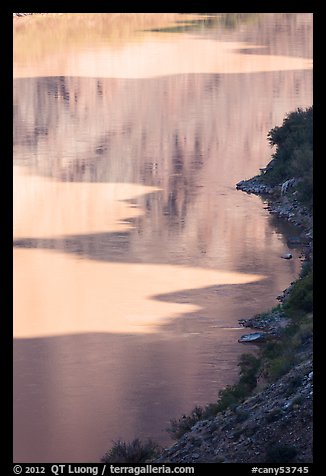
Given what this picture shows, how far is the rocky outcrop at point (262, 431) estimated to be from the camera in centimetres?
1175

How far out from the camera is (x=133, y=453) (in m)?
13.9

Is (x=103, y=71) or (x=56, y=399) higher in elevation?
(x=103, y=71)

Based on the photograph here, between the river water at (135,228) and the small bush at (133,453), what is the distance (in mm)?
1272

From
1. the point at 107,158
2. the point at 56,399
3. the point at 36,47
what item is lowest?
the point at 56,399

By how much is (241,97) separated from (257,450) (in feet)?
132

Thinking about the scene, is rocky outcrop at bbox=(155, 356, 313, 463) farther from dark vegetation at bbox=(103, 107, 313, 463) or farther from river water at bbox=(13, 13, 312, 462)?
river water at bbox=(13, 13, 312, 462)

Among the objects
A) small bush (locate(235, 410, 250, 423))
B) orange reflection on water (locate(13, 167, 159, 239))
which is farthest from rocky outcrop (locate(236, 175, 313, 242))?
small bush (locate(235, 410, 250, 423))

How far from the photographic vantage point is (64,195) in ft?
116

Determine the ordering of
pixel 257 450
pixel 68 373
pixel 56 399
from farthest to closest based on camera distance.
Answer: pixel 68 373
pixel 56 399
pixel 257 450

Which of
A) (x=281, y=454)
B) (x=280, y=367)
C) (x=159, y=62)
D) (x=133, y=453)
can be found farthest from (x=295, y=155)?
(x=159, y=62)

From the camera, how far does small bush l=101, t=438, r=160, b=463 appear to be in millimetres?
13719

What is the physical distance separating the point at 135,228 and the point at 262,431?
1840 centimetres
